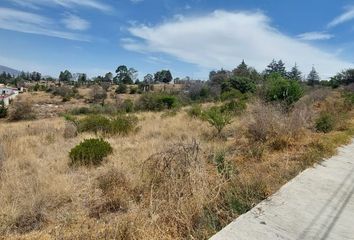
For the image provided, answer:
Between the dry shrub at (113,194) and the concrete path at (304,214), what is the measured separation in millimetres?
2091

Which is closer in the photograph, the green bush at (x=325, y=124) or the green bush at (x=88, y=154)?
the green bush at (x=88, y=154)

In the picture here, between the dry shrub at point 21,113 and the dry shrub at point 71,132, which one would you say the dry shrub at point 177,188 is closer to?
the dry shrub at point 71,132

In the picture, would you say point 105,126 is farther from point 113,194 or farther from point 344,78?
point 344,78

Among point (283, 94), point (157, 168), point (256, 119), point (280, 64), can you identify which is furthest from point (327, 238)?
point (280, 64)

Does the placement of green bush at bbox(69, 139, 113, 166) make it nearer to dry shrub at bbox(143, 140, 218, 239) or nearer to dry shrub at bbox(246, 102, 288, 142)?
dry shrub at bbox(143, 140, 218, 239)

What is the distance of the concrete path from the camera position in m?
4.18

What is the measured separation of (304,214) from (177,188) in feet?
5.99

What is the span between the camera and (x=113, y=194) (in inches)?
235

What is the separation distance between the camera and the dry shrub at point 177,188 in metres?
4.52

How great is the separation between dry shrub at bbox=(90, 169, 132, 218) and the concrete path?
209cm

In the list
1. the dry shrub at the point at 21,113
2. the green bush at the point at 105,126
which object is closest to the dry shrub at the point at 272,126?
the green bush at the point at 105,126

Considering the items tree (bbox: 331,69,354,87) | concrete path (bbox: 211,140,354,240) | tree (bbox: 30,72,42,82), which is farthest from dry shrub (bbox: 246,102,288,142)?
tree (bbox: 30,72,42,82)

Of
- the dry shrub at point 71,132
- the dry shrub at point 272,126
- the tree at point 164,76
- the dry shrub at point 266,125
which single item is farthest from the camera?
the tree at point 164,76

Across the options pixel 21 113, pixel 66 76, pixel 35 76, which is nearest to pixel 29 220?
pixel 21 113
